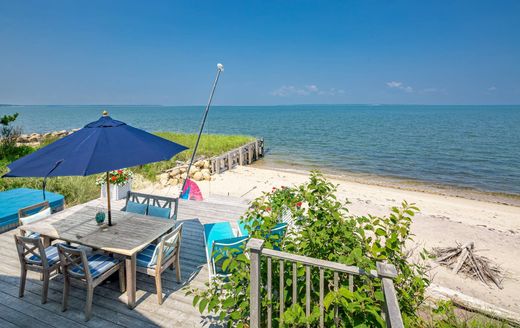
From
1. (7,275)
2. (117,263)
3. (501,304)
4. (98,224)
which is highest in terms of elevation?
(98,224)

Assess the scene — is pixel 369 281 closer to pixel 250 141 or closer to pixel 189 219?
pixel 189 219

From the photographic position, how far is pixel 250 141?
66.3 ft

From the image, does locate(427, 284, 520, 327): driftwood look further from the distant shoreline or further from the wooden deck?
the distant shoreline

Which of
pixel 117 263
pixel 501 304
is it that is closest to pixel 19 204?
pixel 117 263

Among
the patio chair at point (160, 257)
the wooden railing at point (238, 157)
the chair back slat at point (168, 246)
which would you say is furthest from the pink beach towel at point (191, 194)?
the wooden railing at point (238, 157)

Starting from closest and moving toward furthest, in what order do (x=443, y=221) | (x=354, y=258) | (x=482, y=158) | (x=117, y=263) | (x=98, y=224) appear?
(x=354, y=258) < (x=117, y=263) < (x=98, y=224) < (x=443, y=221) < (x=482, y=158)

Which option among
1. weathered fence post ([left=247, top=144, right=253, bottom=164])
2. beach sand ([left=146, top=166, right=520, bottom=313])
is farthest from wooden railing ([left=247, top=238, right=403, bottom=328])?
weathered fence post ([left=247, top=144, right=253, bottom=164])

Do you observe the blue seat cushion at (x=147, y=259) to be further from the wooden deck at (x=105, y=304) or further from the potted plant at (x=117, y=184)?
the potted plant at (x=117, y=184)

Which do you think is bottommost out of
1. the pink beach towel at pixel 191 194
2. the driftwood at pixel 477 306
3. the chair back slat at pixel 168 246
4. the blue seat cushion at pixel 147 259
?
the driftwood at pixel 477 306

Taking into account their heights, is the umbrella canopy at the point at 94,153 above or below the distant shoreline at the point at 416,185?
above

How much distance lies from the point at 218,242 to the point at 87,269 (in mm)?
1450

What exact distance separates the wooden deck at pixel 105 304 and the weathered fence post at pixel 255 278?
1103 millimetres

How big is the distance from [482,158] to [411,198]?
43.6 feet

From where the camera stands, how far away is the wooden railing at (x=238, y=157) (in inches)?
545
